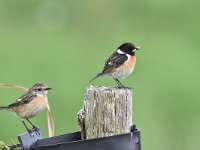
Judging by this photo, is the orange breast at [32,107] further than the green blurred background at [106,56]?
No

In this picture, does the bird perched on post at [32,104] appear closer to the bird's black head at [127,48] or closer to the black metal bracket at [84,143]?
the bird's black head at [127,48]

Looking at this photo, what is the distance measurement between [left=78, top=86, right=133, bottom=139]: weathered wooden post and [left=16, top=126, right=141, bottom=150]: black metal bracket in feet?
0.40

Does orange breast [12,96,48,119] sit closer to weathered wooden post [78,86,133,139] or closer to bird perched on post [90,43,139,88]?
bird perched on post [90,43,139,88]

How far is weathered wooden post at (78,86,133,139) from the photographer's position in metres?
7.62

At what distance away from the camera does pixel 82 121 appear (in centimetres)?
774

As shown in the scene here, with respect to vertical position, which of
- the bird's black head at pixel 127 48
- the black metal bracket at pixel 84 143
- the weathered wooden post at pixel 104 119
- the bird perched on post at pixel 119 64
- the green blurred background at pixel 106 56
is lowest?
the black metal bracket at pixel 84 143

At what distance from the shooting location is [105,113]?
761 centimetres

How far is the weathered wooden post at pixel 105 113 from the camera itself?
300 inches

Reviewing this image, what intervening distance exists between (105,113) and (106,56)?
10.5 m

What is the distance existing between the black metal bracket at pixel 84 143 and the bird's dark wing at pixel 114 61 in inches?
133

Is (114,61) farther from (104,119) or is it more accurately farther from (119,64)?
(104,119)

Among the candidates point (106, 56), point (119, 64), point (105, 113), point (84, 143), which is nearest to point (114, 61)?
point (119, 64)

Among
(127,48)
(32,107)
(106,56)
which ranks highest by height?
(106,56)

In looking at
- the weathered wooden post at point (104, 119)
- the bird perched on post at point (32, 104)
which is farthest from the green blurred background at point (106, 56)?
the weathered wooden post at point (104, 119)
